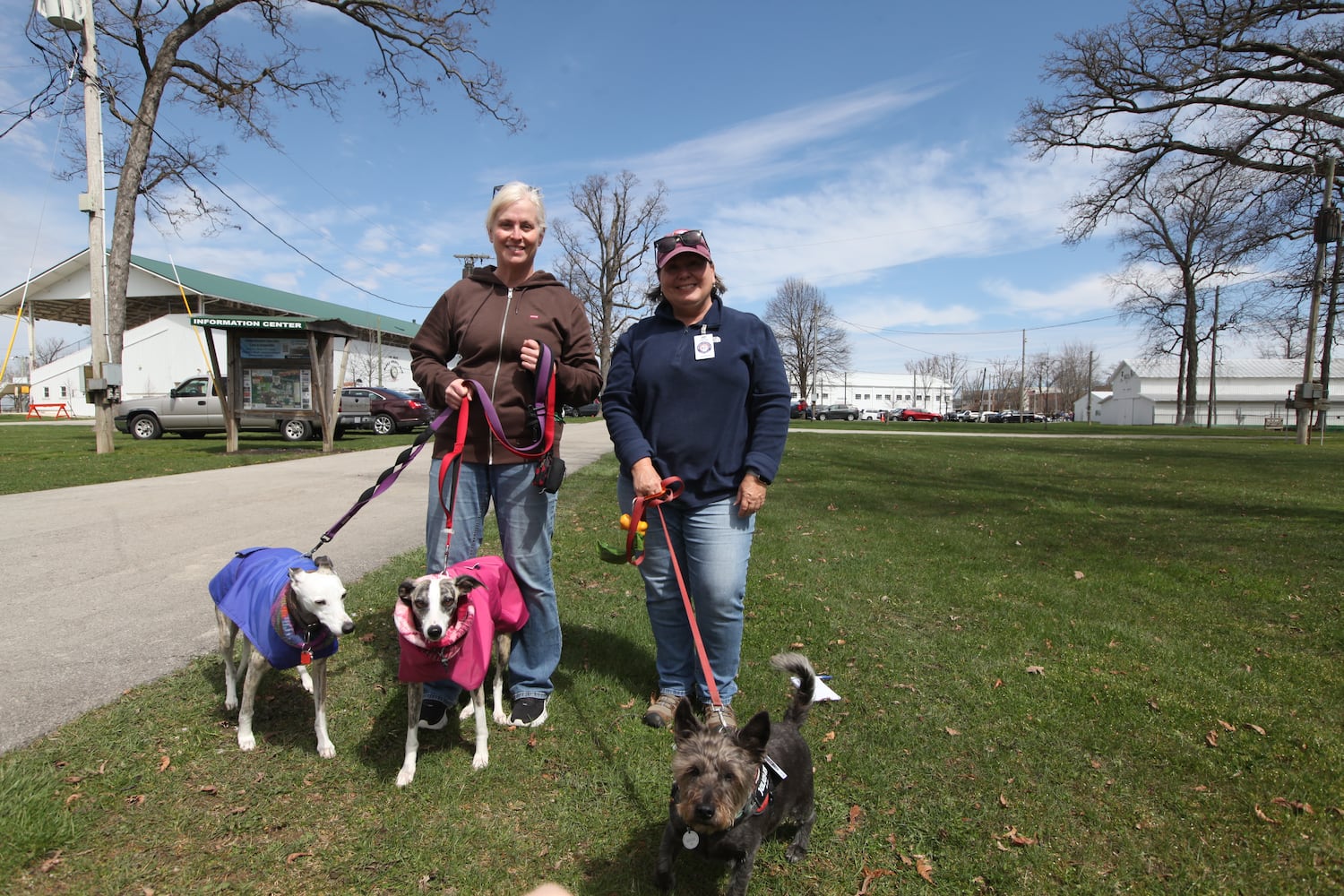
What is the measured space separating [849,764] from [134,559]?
20.0 ft

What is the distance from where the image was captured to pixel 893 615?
226 inches

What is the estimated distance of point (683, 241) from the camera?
11.2ft

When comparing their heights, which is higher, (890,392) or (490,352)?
(890,392)

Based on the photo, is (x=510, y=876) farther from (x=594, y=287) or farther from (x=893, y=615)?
(x=594, y=287)

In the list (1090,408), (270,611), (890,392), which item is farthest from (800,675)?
(890,392)

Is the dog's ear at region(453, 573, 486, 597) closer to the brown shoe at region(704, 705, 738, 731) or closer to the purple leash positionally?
the purple leash

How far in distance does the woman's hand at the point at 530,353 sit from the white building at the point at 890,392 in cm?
11261

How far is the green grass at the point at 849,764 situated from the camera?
267 cm

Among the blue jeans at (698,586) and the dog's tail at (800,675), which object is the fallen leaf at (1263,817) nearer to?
the dog's tail at (800,675)

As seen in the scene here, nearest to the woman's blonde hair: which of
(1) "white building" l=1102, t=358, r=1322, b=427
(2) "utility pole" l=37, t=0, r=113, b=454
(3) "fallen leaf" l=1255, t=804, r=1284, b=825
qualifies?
(3) "fallen leaf" l=1255, t=804, r=1284, b=825

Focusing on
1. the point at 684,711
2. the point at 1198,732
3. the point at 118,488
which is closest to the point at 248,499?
the point at 118,488

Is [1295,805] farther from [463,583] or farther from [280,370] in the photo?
[280,370]

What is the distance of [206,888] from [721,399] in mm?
2698

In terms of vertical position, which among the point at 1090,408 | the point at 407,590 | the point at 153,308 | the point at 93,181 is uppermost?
the point at 153,308
